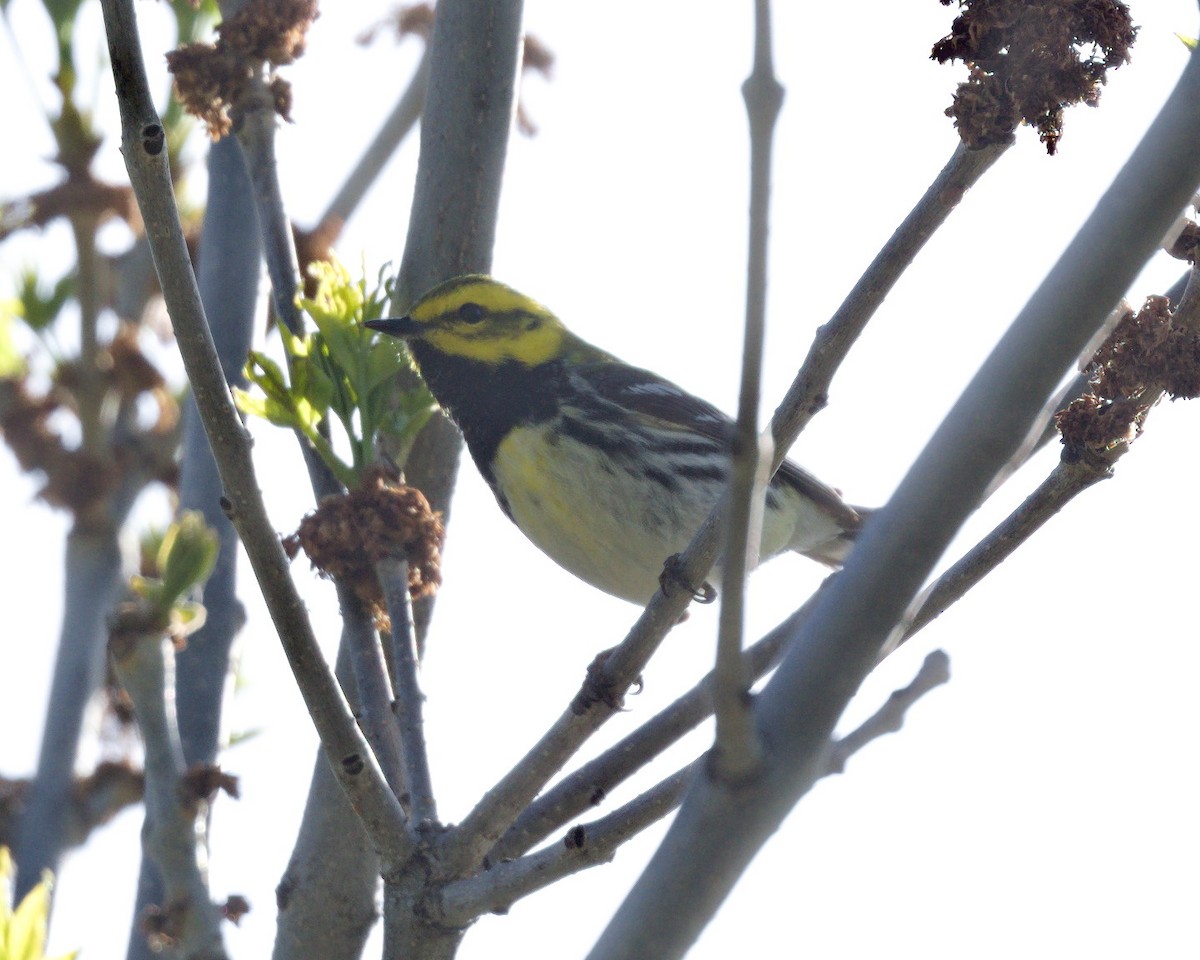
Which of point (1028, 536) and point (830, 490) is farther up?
point (830, 490)

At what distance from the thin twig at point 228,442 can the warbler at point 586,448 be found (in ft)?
5.37

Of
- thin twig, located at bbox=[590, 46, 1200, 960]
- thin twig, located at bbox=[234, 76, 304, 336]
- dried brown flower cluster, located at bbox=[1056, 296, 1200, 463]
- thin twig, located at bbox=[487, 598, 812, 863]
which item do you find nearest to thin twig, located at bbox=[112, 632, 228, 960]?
thin twig, located at bbox=[487, 598, 812, 863]

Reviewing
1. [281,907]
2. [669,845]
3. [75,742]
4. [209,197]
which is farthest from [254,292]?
[669,845]

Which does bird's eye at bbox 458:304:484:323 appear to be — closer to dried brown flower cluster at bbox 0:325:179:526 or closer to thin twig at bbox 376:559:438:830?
dried brown flower cluster at bbox 0:325:179:526

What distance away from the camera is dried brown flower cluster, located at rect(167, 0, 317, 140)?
151 inches

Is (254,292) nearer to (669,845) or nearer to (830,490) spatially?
(830,490)

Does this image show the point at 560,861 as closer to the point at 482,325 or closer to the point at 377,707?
the point at 377,707

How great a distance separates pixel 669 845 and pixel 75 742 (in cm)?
327

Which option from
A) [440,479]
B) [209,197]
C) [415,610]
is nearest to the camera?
[415,610]

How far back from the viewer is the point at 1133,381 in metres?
2.50

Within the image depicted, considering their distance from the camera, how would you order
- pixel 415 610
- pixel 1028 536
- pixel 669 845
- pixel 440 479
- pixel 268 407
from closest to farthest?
pixel 669 845, pixel 1028 536, pixel 268 407, pixel 415 610, pixel 440 479

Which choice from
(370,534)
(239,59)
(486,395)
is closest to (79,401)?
(486,395)

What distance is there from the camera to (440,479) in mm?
4145

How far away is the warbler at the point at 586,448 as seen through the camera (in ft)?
14.8
